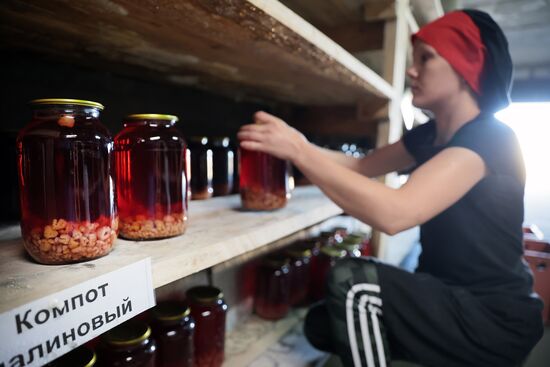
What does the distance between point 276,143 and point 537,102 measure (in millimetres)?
3192

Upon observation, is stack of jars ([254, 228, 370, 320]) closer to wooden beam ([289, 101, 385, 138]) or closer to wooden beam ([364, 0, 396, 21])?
wooden beam ([289, 101, 385, 138])

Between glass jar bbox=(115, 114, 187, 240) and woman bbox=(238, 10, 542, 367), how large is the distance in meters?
0.23

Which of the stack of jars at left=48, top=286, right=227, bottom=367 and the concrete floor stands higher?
the stack of jars at left=48, top=286, right=227, bottom=367

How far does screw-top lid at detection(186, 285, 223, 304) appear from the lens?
0.88m

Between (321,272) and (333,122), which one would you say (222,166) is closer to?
(321,272)

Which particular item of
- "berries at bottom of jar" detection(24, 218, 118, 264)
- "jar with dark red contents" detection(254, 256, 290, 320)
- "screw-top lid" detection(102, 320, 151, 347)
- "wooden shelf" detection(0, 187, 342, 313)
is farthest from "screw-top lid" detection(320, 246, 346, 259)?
"berries at bottom of jar" detection(24, 218, 118, 264)

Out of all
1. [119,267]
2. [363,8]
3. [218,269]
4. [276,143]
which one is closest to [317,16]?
[363,8]

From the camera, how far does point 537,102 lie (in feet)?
9.81

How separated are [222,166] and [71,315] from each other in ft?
2.24

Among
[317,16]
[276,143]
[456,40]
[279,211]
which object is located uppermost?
[317,16]

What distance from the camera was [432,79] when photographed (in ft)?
3.34

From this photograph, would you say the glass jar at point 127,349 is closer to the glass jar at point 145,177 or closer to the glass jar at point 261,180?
the glass jar at point 145,177

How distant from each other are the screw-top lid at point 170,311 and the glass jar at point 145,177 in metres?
0.27

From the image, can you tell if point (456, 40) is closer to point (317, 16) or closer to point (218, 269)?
point (317, 16)
